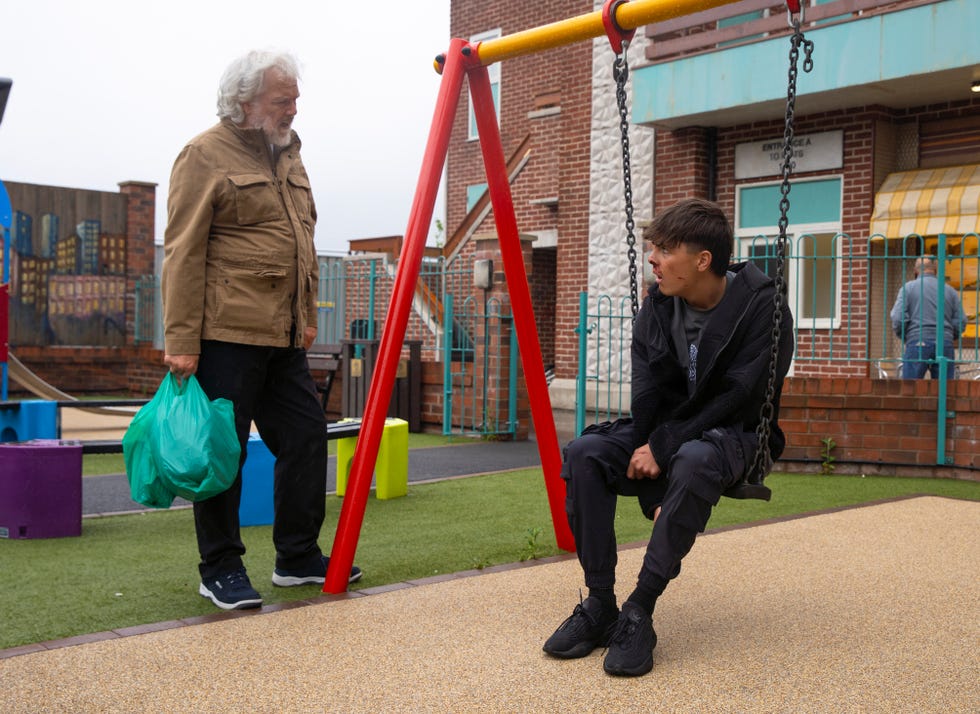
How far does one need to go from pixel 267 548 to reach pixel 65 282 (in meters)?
17.1

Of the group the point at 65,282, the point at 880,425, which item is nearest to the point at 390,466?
the point at 880,425

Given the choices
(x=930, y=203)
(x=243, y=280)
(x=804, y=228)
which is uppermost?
(x=930, y=203)

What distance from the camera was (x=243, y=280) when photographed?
161 inches

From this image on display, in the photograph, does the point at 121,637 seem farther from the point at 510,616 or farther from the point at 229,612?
the point at 510,616

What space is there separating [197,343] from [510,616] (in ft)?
4.92

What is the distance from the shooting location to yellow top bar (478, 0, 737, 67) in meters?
4.07

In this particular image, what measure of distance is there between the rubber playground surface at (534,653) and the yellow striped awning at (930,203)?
330 inches

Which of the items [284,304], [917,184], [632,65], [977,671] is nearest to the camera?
[977,671]

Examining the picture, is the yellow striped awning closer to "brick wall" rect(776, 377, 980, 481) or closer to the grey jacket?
the grey jacket

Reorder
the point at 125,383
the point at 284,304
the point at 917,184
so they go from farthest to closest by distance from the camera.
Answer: the point at 125,383
the point at 917,184
the point at 284,304

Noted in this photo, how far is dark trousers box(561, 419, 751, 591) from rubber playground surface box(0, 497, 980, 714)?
0.33 metres

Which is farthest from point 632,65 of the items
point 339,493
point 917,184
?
point 339,493

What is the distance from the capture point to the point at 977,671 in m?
3.35

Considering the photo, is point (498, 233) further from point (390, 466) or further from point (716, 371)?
point (390, 466)
